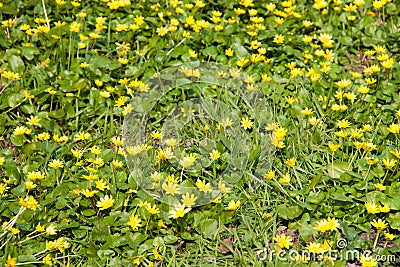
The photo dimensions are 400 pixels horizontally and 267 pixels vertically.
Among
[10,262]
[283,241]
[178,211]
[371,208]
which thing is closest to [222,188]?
[178,211]

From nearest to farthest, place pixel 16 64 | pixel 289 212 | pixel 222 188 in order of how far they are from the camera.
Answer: pixel 289 212 < pixel 222 188 < pixel 16 64

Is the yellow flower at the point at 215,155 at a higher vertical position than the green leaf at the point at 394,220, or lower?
higher

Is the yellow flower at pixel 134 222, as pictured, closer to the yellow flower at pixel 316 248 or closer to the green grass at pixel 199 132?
the green grass at pixel 199 132

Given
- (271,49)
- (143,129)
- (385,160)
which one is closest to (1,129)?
(143,129)

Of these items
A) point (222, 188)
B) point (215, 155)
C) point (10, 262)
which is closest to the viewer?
point (10, 262)

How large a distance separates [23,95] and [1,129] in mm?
275

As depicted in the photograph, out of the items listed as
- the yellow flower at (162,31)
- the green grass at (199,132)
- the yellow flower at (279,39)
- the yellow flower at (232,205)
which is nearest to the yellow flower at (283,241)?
the green grass at (199,132)

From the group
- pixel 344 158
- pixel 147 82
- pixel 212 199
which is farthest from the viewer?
pixel 147 82

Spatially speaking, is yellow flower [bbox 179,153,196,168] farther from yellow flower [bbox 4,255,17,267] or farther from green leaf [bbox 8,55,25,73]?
green leaf [bbox 8,55,25,73]

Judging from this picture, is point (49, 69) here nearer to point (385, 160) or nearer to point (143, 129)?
point (143, 129)

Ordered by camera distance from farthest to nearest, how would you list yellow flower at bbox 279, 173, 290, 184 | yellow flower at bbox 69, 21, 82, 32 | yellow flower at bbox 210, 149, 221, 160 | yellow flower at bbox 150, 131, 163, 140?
1. yellow flower at bbox 69, 21, 82, 32
2. yellow flower at bbox 150, 131, 163, 140
3. yellow flower at bbox 210, 149, 221, 160
4. yellow flower at bbox 279, 173, 290, 184

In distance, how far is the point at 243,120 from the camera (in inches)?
134

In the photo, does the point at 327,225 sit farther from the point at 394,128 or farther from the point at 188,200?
the point at 394,128

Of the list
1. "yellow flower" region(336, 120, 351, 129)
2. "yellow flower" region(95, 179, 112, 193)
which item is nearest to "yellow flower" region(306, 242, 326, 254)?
"yellow flower" region(336, 120, 351, 129)
